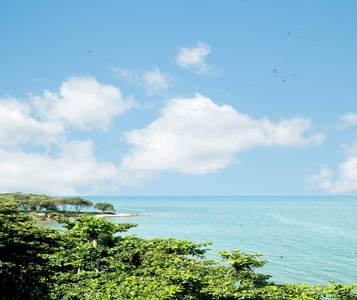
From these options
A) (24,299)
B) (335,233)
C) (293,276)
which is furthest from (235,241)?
(24,299)

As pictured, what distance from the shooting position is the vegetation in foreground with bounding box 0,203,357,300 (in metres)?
9.79

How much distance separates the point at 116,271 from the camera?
11.5 meters

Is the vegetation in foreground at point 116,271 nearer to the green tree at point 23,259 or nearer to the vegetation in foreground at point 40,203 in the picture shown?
the green tree at point 23,259

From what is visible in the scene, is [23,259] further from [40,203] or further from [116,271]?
[40,203]

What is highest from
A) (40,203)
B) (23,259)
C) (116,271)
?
(116,271)

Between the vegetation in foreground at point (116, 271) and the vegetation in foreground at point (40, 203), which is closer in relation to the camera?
the vegetation in foreground at point (116, 271)

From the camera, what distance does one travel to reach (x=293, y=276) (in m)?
28.4

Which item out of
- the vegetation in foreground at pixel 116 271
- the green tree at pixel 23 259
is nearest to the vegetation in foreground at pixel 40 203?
the green tree at pixel 23 259

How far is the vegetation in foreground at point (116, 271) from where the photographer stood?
9.79m

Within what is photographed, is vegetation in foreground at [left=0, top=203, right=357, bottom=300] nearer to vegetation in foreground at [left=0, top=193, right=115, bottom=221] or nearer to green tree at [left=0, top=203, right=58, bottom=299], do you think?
green tree at [left=0, top=203, right=58, bottom=299]

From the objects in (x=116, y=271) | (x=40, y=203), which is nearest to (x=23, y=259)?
(x=116, y=271)

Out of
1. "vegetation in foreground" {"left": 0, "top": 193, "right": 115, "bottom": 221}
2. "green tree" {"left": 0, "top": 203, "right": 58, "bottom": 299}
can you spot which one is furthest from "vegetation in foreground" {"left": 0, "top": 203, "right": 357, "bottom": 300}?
"vegetation in foreground" {"left": 0, "top": 193, "right": 115, "bottom": 221}

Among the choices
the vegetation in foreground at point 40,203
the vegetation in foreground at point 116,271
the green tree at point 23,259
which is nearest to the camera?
the vegetation in foreground at point 116,271

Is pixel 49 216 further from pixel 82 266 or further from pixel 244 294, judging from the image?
pixel 244 294
